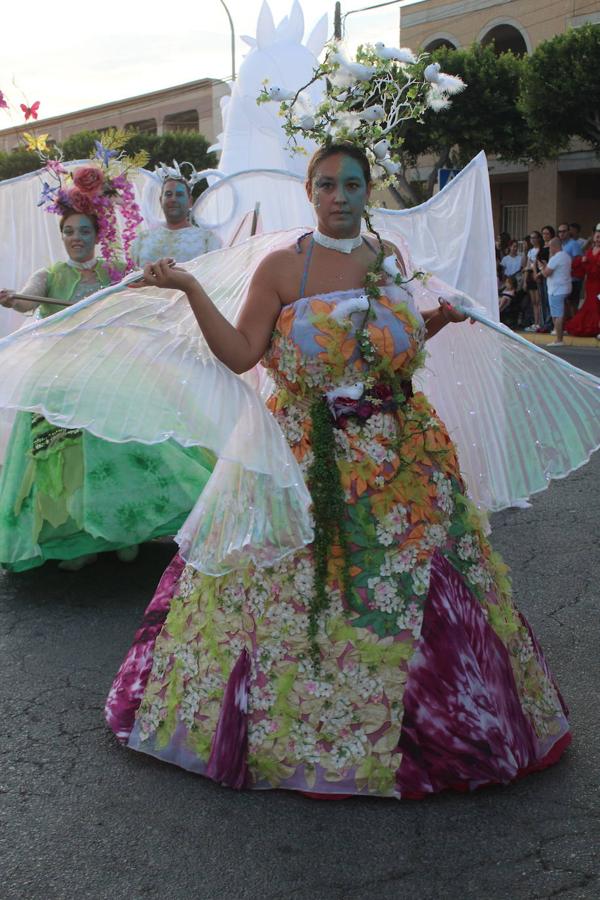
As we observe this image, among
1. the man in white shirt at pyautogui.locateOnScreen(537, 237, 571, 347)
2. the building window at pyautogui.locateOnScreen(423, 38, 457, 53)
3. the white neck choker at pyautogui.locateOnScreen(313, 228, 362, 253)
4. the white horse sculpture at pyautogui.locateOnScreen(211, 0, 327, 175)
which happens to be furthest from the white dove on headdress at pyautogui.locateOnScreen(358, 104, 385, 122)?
the building window at pyautogui.locateOnScreen(423, 38, 457, 53)

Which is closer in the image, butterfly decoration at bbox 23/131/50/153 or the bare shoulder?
the bare shoulder

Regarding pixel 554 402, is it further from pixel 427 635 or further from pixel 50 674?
pixel 50 674

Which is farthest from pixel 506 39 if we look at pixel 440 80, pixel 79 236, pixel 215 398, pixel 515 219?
pixel 215 398

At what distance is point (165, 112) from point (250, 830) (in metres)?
46.0

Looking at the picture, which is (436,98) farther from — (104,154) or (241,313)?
(104,154)

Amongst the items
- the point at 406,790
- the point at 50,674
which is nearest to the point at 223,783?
the point at 406,790

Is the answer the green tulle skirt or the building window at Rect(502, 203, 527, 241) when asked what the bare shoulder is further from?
the building window at Rect(502, 203, 527, 241)

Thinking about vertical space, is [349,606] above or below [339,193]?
below

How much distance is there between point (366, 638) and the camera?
3172 mm

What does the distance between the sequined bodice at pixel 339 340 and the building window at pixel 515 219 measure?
27.0 meters

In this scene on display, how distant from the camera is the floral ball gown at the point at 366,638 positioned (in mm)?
3133

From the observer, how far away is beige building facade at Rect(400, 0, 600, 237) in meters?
26.5

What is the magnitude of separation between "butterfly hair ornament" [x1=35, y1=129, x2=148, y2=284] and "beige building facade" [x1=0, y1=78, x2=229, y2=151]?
3613 centimetres

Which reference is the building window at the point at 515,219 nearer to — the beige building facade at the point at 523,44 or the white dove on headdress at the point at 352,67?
the beige building facade at the point at 523,44
